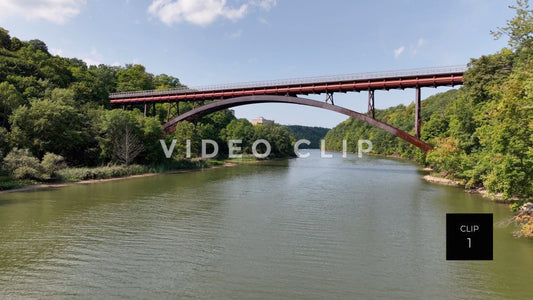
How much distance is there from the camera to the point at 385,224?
14.2m

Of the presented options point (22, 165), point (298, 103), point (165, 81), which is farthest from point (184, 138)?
point (165, 81)

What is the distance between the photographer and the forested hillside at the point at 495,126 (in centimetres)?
1147

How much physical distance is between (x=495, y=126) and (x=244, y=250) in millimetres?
11919

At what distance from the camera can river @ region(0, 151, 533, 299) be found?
7.86 meters

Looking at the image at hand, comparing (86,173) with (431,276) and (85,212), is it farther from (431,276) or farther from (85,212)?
(431,276)

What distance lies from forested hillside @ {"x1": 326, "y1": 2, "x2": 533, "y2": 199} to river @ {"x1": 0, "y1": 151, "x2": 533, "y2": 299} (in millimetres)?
2496

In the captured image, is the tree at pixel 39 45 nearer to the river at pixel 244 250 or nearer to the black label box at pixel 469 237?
the river at pixel 244 250

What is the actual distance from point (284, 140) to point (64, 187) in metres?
54.9

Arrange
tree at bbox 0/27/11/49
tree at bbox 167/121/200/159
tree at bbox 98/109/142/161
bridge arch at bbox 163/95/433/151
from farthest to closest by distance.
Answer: tree at bbox 0/27/11/49
tree at bbox 167/121/200/159
bridge arch at bbox 163/95/433/151
tree at bbox 98/109/142/161

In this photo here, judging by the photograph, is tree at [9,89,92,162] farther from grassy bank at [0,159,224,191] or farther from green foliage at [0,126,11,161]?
grassy bank at [0,159,224,191]

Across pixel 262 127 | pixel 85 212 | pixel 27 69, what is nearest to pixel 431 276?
pixel 85 212

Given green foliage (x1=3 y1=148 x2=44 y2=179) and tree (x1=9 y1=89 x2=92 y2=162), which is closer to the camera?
green foliage (x1=3 y1=148 x2=44 y2=179)

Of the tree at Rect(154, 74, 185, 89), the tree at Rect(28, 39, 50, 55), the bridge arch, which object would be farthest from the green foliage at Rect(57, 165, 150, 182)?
the tree at Rect(154, 74, 185, 89)

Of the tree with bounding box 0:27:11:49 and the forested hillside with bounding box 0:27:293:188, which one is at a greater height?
the tree with bounding box 0:27:11:49
